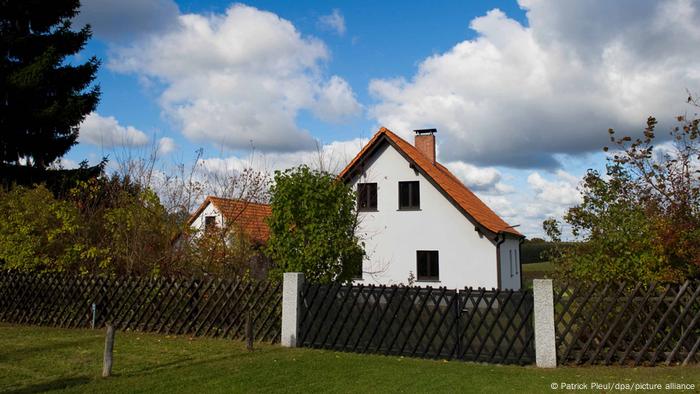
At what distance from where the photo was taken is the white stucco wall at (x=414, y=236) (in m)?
19.4

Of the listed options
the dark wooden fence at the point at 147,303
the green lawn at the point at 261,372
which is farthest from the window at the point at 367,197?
the green lawn at the point at 261,372

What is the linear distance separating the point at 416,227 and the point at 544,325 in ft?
38.0

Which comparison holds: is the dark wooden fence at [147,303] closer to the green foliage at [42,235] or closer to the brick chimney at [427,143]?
the green foliage at [42,235]

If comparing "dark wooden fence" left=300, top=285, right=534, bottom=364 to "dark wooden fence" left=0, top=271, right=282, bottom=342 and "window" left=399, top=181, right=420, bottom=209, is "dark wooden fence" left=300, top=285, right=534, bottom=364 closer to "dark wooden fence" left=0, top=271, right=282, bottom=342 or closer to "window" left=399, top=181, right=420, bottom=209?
"dark wooden fence" left=0, top=271, right=282, bottom=342

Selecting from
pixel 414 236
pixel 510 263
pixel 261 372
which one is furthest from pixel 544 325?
pixel 510 263

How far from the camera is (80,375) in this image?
8016 mm

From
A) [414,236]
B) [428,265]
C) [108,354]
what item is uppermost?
[414,236]

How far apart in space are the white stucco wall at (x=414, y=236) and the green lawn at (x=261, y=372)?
34.1 ft

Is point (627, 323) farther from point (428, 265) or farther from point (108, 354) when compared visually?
point (428, 265)

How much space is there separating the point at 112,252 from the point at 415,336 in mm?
8889

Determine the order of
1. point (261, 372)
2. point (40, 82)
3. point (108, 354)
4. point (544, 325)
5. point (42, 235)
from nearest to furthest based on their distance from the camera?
point (108, 354), point (261, 372), point (544, 325), point (42, 235), point (40, 82)

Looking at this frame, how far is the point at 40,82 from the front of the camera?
18.6 m

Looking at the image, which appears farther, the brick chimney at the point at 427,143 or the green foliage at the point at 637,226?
the brick chimney at the point at 427,143

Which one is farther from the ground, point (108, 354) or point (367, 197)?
point (367, 197)
